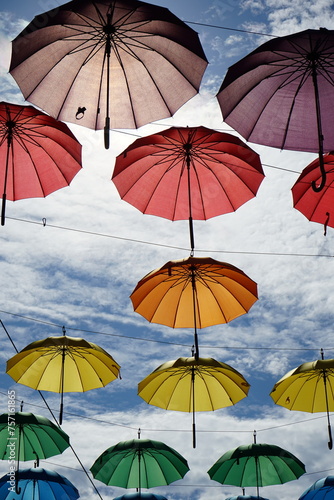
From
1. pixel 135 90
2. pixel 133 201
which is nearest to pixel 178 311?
pixel 133 201

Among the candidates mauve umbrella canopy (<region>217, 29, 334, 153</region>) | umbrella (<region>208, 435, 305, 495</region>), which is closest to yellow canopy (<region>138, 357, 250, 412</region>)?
umbrella (<region>208, 435, 305, 495</region>)

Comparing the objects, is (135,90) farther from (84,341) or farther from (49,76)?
(84,341)

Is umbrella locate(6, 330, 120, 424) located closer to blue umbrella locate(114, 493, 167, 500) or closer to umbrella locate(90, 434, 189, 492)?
umbrella locate(90, 434, 189, 492)

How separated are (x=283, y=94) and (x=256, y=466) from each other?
820 centimetres

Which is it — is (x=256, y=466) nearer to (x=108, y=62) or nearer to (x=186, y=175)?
(x=186, y=175)

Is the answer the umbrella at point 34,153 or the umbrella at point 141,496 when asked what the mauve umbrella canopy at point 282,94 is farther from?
the umbrella at point 141,496

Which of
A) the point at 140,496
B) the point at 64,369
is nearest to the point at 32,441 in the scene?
the point at 64,369

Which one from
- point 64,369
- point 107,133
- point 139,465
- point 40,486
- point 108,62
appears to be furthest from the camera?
point 40,486

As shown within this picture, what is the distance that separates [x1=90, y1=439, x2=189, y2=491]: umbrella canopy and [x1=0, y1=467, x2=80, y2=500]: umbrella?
2.73ft

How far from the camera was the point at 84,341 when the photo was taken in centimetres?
1011

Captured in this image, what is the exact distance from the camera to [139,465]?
12492mm

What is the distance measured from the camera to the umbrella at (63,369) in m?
10.7

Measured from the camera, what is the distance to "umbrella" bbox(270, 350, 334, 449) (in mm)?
10914

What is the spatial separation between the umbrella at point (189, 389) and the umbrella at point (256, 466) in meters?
1.75
